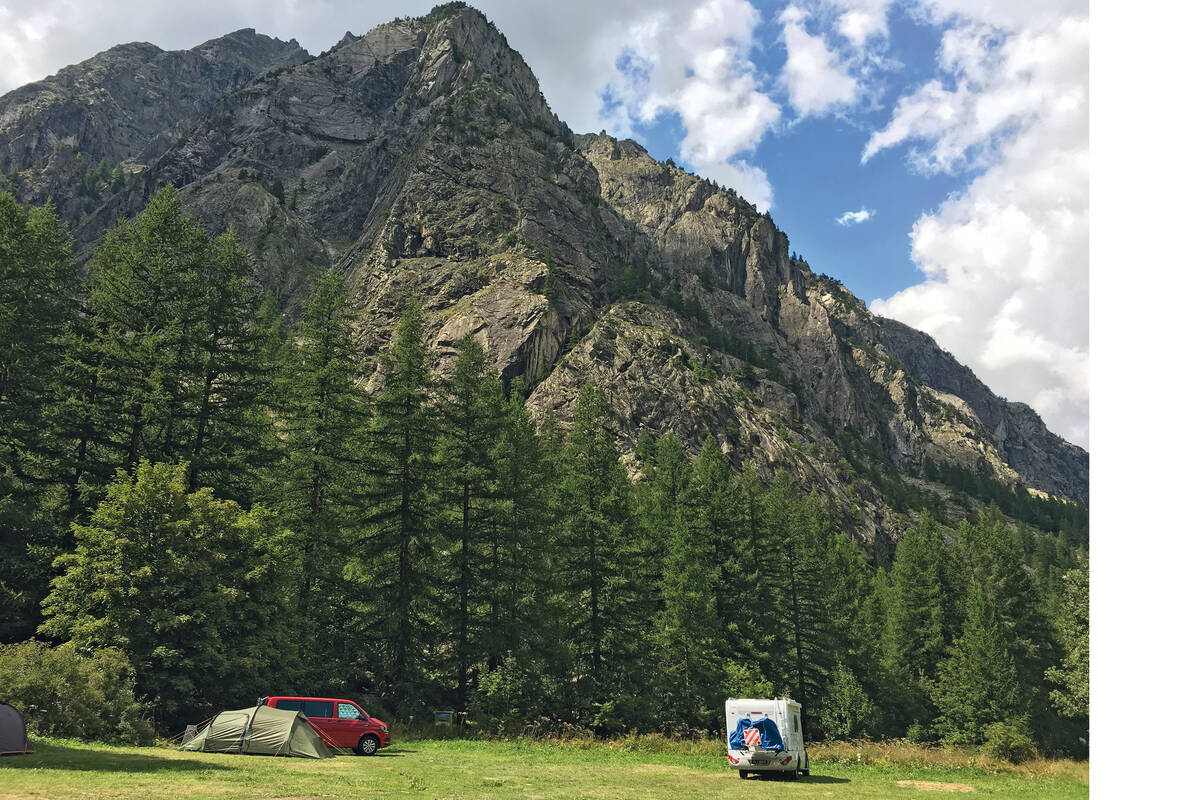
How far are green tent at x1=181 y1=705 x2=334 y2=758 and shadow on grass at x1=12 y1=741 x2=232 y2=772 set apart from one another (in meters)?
2.99

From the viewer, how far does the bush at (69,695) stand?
19469mm

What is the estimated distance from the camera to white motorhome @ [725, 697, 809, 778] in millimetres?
24609

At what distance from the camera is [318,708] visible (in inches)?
956

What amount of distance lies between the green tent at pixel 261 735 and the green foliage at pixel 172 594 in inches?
71.4

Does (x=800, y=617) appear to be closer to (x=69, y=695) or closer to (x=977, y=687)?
(x=977, y=687)

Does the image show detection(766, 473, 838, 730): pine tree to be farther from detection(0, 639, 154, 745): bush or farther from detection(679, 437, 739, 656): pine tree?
detection(0, 639, 154, 745): bush

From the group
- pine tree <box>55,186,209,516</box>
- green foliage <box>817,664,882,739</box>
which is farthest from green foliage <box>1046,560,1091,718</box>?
pine tree <box>55,186,209,516</box>

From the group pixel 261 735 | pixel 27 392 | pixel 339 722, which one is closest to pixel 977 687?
pixel 339 722

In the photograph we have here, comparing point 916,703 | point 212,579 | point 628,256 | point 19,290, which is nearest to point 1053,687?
point 916,703

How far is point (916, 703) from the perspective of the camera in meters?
53.8

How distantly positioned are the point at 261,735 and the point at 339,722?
288cm

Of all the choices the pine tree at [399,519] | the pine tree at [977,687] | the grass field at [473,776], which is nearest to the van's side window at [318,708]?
the grass field at [473,776]
